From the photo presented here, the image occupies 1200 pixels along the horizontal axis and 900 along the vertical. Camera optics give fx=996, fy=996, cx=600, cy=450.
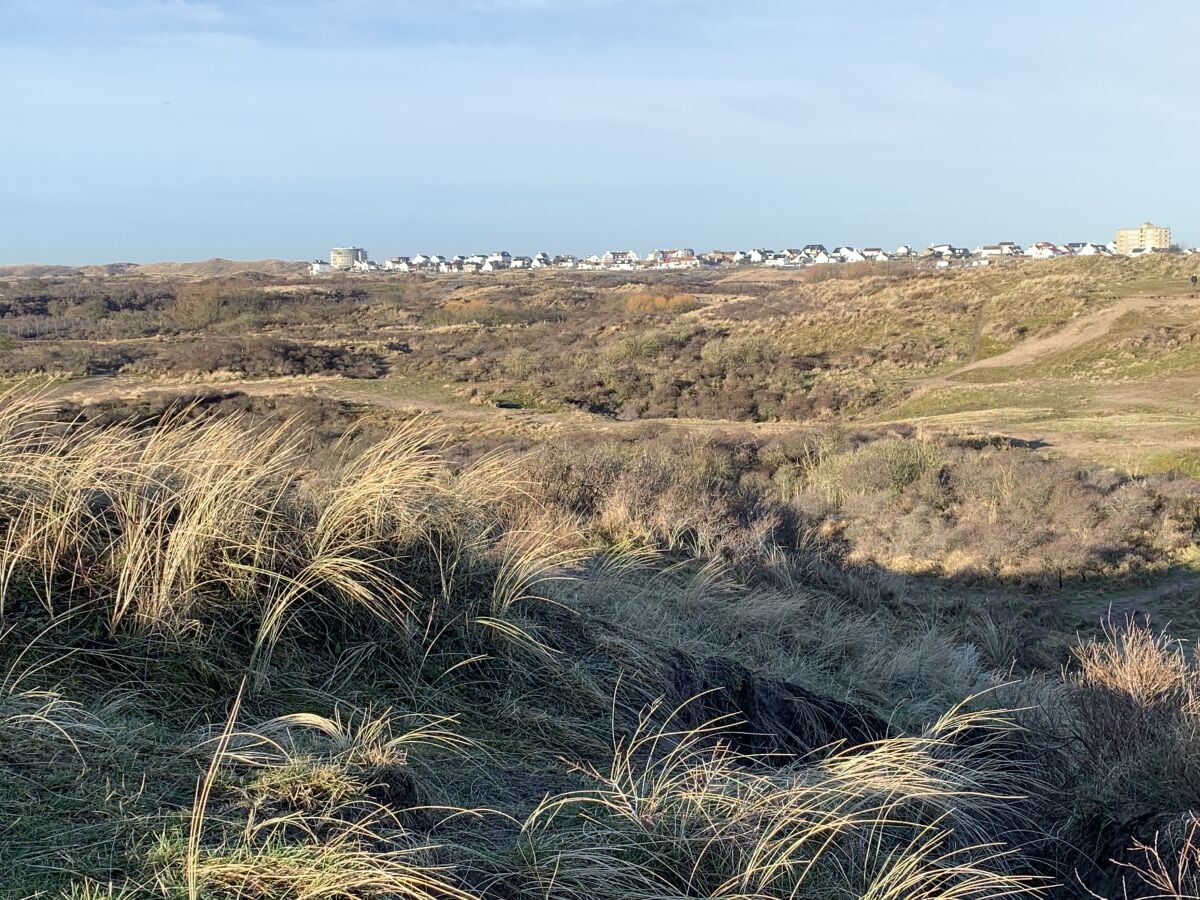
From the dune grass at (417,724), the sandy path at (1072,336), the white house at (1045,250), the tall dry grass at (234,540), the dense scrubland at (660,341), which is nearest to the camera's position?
the dune grass at (417,724)

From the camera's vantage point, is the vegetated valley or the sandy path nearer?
the vegetated valley

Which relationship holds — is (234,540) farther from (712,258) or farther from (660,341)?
(712,258)

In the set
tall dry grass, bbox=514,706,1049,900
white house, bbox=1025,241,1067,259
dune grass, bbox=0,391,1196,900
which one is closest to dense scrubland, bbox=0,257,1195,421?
dune grass, bbox=0,391,1196,900

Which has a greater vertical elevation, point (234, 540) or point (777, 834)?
point (234, 540)

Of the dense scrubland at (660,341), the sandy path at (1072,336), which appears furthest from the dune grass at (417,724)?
the sandy path at (1072,336)

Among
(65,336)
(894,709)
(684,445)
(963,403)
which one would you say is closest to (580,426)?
(684,445)

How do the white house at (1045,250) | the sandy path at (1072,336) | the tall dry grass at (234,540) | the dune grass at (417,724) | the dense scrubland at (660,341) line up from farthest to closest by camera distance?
1. the white house at (1045,250)
2. the dense scrubland at (660,341)
3. the sandy path at (1072,336)
4. the tall dry grass at (234,540)
5. the dune grass at (417,724)

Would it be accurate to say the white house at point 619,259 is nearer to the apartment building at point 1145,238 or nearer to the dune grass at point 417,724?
the apartment building at point 1145,238

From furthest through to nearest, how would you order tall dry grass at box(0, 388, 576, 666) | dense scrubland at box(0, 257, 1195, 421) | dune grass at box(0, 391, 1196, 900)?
1. dense scrubland at box(0, 257, 1195, 421)
2. tall dry grass at box(0, 388, 576, 666)
3. dune grass at box(0, 391, 1196, 900)

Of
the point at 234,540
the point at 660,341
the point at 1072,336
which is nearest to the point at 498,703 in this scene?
the point at 234,540

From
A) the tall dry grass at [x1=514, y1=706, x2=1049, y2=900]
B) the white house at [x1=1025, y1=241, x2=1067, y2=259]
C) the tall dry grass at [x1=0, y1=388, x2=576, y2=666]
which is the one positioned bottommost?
the tall dry grass at [x1=514, y1=706, x2=1049, y2=900]

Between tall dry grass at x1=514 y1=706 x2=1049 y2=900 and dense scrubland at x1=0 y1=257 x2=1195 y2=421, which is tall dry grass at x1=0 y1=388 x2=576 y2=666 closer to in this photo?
tall dry grass at x1=514 y1=706 x2=1049 y2=900

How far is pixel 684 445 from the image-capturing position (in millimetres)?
20266

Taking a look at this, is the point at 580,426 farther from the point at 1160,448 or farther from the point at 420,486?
the point at 420,486
